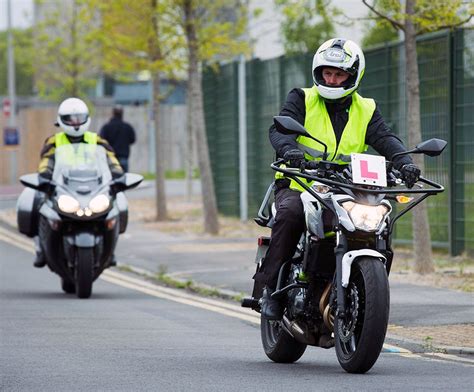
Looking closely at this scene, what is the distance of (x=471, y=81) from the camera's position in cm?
1609

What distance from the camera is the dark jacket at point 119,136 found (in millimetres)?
25547

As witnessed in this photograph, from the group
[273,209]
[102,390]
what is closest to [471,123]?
[273,209]

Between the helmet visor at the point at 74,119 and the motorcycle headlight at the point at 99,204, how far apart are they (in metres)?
0.82

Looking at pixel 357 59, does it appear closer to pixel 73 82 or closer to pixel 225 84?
pixel 225 84

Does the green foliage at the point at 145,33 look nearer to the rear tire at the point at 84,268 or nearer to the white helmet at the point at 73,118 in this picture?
the white helmet at the point at 73,118

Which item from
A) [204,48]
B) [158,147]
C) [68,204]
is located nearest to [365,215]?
[68,204]

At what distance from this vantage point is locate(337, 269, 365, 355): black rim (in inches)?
298

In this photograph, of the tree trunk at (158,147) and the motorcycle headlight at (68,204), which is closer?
the motorcycle headlight at (68,204)

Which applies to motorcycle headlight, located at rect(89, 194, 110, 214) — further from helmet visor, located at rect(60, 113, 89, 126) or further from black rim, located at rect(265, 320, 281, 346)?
black rim, located at rect(265, 320, 281, 346)

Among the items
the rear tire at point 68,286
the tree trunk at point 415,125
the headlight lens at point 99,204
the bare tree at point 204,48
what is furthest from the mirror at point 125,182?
the bare tree at point 204,48

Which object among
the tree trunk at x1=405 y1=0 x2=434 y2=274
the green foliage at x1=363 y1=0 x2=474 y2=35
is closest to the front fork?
the green foliage at x1=363 y1=0 x2=474 y2=35

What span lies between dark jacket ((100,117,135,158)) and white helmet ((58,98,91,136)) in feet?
37.7

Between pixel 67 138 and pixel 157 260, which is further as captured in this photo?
pixel 157 260

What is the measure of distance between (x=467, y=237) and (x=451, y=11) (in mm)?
3341
